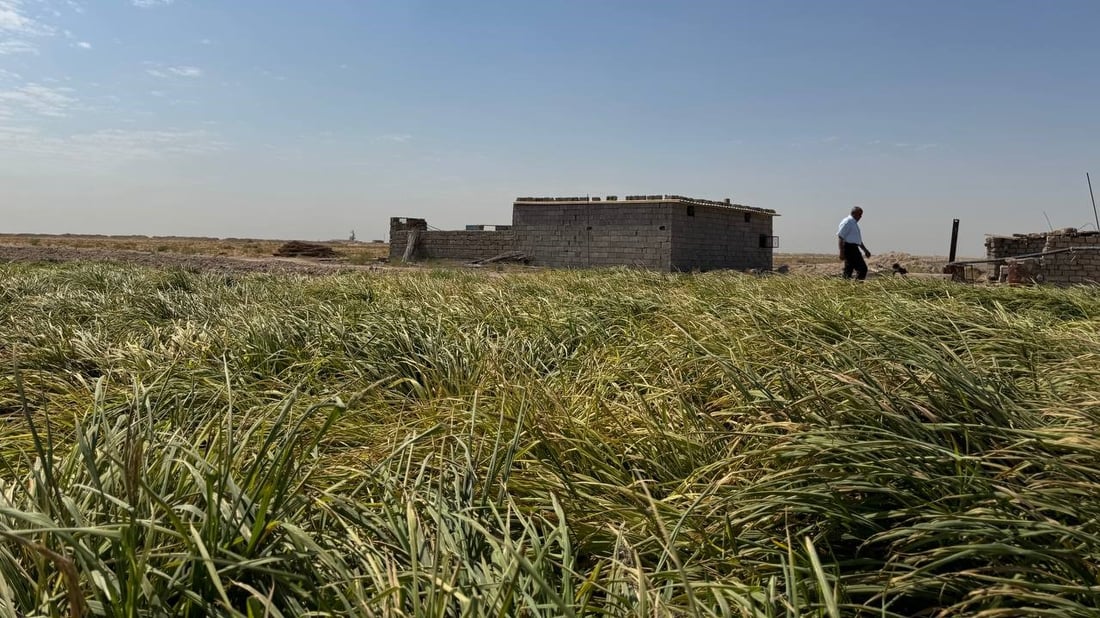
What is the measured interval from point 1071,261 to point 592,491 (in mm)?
17789

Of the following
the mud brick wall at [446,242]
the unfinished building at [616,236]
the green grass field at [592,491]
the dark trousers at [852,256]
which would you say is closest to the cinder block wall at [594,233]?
the unfinished building at [616,236]

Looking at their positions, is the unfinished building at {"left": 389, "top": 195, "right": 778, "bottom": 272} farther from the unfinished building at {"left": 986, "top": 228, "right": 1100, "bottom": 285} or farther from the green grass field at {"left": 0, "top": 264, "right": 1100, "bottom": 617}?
the green grass field at {"left": 0, "top": 264, "right": 1100, "bottom": 617}

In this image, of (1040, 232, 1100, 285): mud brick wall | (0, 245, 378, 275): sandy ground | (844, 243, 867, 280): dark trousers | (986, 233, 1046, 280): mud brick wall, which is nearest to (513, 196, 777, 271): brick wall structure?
(0, 245, 378, 275): sandy ground

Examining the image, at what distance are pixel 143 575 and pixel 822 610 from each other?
4.70 feet

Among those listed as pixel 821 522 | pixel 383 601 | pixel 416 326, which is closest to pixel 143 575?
pixel 383 601

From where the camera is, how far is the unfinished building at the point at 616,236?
66.2 ft

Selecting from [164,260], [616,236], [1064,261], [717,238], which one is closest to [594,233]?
[616,236]

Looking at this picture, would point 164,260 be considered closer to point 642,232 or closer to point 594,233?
point 594,233

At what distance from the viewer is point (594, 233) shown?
70.5 feet

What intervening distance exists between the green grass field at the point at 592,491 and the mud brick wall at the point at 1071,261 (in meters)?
14.9

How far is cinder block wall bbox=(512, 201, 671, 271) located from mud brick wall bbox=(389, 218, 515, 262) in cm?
112

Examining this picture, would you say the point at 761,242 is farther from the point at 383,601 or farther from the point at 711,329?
the point at 383,601

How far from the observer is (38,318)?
5.08 metres

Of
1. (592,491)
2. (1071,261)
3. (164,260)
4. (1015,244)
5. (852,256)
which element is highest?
(1015,244)
